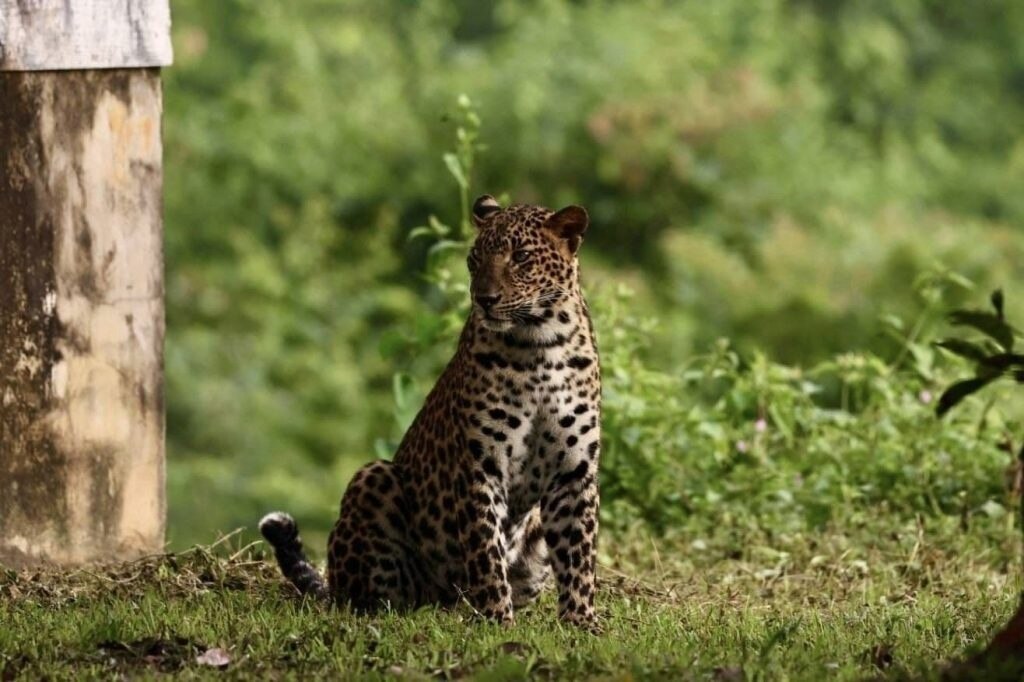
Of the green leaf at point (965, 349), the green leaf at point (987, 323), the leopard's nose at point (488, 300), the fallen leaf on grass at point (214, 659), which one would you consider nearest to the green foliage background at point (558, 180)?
the leopard's nose at point (488, 300)

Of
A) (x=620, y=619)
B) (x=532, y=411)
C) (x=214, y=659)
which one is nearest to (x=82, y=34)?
(x=532, y=411)

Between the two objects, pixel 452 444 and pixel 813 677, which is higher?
pixel 452 444

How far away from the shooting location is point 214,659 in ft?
18.9

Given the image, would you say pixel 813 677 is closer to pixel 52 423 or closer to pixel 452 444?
pixel 452 444

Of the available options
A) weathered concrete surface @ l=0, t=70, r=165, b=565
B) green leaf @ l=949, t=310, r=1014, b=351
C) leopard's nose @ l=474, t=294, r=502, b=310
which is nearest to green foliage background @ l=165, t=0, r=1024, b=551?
weathered concrete surface @ l=0, t=70, r=165, b=565

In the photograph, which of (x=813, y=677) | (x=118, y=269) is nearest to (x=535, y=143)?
(x=118, y=269)

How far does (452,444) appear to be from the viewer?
21.8 ft

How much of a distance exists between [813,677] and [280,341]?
38.2ft

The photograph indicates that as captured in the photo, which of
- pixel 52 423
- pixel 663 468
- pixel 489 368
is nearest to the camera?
pixel 489 368

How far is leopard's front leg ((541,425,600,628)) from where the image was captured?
21.7ft

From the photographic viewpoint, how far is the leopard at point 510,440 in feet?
21.5

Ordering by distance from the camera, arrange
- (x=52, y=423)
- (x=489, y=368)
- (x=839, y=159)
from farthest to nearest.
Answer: (x=839, y=159), (x=52, y=423), (x=489, y=368)

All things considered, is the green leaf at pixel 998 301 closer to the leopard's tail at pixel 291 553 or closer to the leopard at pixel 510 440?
the leopard at pixel 510 440

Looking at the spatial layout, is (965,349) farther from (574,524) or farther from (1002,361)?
(574,524)
